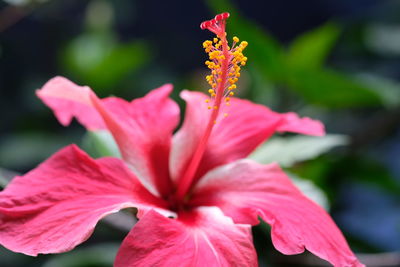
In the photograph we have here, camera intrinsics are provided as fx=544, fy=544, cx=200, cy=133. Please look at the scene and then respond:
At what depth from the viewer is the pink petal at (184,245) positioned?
0.59 m

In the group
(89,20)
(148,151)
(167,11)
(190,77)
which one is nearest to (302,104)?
(190,77)

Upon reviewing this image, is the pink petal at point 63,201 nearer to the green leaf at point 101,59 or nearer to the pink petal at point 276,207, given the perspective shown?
the pink petal at point 276,207

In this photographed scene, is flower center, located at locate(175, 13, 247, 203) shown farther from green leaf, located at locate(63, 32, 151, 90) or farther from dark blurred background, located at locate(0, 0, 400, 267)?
green leaf, located at locate(63, 32, 151, 90)

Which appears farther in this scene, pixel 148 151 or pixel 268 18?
pixel 268 18

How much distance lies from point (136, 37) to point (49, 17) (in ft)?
1.65

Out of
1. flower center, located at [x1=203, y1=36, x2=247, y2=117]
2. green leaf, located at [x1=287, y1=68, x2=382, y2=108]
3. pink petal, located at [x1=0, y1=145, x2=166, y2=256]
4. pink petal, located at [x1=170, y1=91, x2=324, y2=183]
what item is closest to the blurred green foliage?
green leaf, located at [x1=287, y1=68, x2=382, y2=108]

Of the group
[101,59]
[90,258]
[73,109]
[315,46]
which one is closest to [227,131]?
[73,109]

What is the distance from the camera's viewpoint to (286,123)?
0.86 meters

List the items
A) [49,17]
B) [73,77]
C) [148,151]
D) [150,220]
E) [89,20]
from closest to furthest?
[150,220]
[148,151]
[73,77]
[89,20]
[49,17]

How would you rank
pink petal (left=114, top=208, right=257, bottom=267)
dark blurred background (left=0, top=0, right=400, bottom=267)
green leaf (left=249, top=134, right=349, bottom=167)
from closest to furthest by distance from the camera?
pink petal (left=114, top=208, right=257, bottom=267) → green leaf (left=249, top=134, right=349, bottom=167) → dark blurred background (left=0, top=0, right=400, bottom=267)

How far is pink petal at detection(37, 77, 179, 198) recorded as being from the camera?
0.77 m

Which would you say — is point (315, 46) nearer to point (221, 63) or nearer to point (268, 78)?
point (268, 78)

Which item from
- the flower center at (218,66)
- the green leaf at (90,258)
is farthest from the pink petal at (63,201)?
the green leaf at (90,258)

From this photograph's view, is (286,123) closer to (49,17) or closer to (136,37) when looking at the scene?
(49,17)
